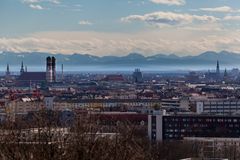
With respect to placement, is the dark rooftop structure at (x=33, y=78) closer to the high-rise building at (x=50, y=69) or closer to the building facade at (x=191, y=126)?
the high-rise building at (x=50, y=69)

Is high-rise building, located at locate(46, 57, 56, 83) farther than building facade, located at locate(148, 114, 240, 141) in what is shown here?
Yes

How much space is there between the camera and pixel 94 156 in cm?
741

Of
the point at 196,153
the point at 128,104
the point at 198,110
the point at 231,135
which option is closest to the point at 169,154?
the point at 196,153

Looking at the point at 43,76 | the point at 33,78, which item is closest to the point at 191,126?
the point at 43,76

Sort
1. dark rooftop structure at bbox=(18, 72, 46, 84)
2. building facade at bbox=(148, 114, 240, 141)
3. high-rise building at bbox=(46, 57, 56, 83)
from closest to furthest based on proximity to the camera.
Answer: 1. building facade at bbox=(148, 114, 240, 141)
2. high-rise building at bbox=(46, 57, 56, 83)
3. dark rooftop structure at bbox=(18, 72, 46, 84)

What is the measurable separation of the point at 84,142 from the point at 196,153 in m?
19.0

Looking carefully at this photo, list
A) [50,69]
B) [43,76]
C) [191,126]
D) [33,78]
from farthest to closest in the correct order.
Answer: [33,78], [43,76], [50,69], [191,126]

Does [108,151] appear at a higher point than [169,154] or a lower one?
higher

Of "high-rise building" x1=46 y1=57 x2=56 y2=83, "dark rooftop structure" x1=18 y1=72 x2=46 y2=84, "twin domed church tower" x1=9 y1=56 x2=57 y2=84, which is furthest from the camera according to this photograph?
"dark rooftop structure" x1=18 y1=72 x2=46 y2=84

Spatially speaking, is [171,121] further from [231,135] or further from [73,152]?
[73,152]

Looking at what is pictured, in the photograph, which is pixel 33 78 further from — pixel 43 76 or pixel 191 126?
pixel 191 126

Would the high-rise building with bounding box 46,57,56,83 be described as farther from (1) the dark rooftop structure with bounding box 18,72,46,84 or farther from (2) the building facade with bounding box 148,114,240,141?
(2) the building facade with bounding box 148,114,240,141

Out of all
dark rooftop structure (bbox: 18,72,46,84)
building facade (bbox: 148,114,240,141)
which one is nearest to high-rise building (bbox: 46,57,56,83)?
dark rooftop structure (bbox: 18,72,46,84)

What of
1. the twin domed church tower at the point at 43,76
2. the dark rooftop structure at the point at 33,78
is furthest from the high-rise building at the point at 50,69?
the dark rooftop structure at the point at 33,78
